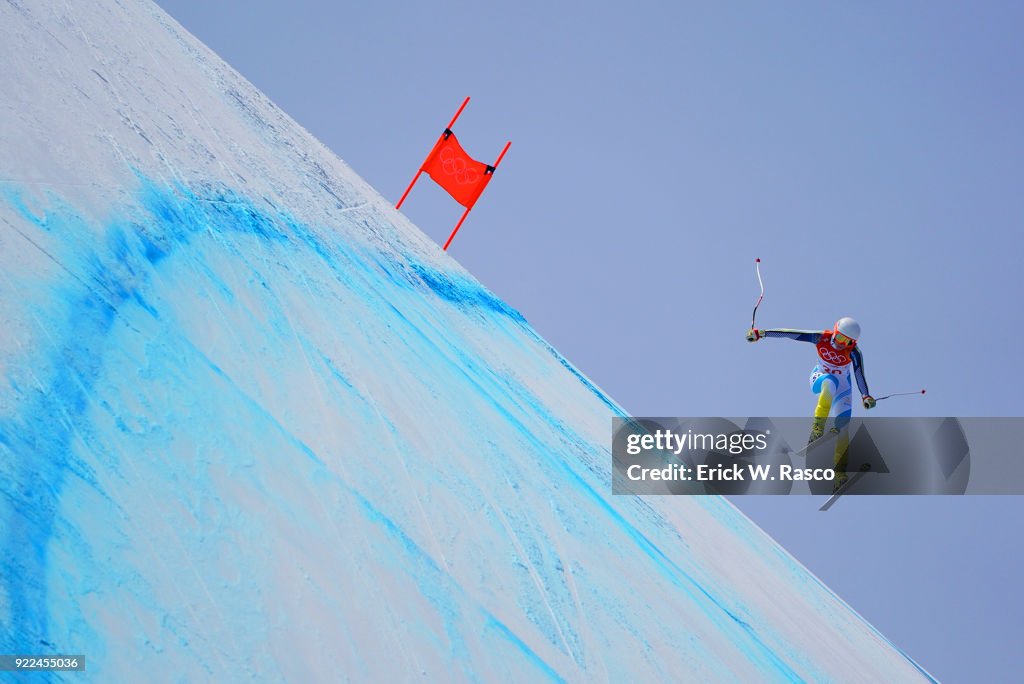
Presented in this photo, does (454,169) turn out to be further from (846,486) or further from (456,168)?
(846,486)

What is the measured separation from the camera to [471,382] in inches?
184

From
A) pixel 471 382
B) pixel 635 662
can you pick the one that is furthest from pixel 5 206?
pixel 635 662

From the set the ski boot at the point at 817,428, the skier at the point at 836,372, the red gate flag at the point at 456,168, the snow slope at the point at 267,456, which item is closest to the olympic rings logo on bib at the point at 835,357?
the skier at the point at 836,372

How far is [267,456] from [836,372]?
5209 mm

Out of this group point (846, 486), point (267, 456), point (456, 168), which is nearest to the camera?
point (267, 456)

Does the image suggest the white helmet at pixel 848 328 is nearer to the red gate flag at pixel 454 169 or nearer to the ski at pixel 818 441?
the ski at pixel 818 441

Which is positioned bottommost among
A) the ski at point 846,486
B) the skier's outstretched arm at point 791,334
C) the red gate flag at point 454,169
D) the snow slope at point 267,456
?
the snow slope at point 267,456

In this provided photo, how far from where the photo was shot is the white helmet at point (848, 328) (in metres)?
7.25

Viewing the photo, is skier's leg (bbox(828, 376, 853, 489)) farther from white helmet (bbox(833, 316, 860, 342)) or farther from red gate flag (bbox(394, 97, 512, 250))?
red gate flag (bbox(394, 97, 512, 250))

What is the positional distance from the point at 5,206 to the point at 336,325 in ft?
4.33

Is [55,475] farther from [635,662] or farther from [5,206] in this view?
[635,662]

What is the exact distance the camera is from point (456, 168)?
9.17 metres

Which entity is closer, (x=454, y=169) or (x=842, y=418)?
(x=842, y=418)

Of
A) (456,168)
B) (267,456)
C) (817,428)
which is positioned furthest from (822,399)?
(267,456)
